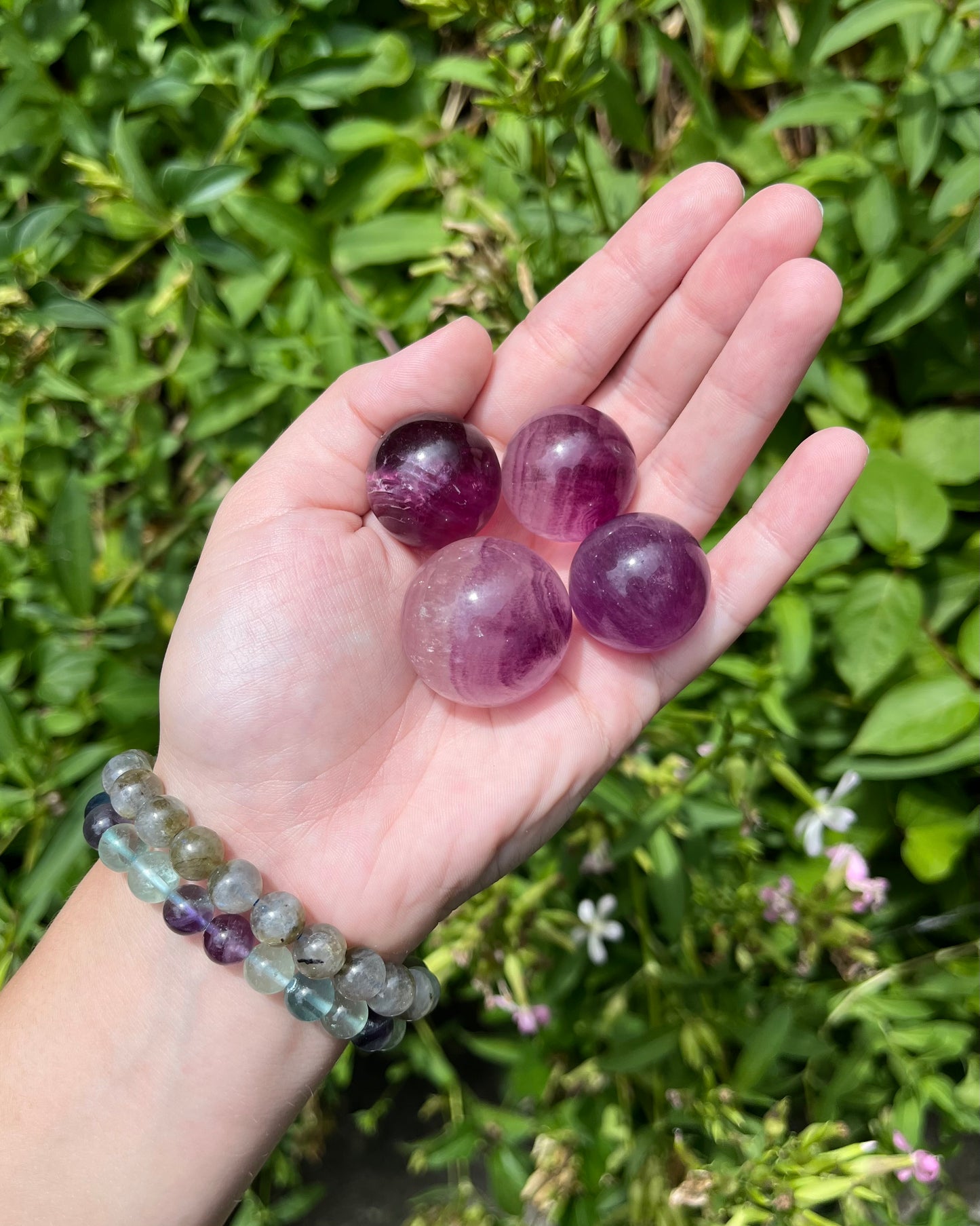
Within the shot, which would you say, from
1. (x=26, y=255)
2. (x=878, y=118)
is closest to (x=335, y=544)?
(x=26, y=255)

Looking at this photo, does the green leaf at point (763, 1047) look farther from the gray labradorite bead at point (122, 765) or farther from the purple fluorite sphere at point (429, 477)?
the gray labradorite bead at point (122, 765)

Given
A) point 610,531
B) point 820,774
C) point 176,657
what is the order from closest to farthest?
point 176,657 < point 610,531 < point 820,774

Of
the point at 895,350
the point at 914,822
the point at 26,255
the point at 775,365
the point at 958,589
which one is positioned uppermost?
the point at 26,255

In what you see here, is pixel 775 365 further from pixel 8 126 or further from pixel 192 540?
pixel 8 126

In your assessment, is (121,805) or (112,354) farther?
(112,354)

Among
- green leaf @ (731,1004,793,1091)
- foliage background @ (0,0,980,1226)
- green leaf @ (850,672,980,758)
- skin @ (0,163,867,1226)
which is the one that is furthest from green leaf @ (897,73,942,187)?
green leaf @ (731,1004,793,1091)

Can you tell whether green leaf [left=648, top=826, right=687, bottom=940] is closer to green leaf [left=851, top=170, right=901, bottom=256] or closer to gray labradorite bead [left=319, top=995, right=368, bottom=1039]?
gray labradorite bead [left=319, top=995, right=368, bottom=1039]
